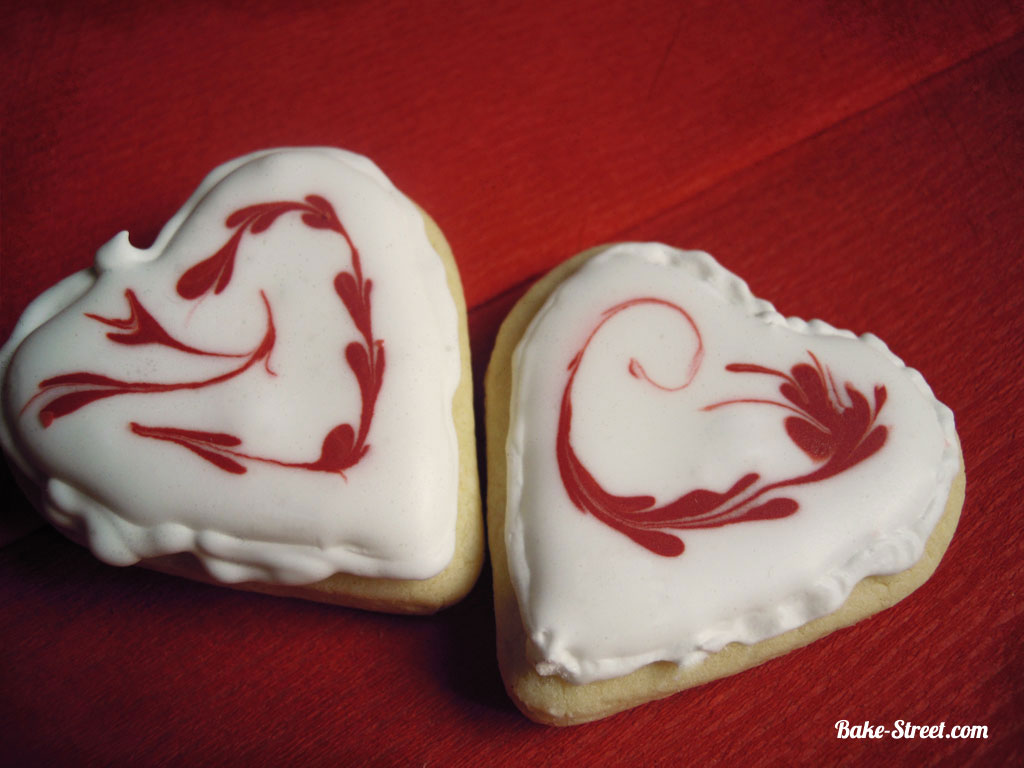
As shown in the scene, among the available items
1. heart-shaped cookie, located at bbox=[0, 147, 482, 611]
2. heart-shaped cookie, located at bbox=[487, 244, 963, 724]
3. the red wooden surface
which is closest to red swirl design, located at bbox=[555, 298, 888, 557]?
heart-shaped cookie, located at bbox=[487, 244, 963, 724]

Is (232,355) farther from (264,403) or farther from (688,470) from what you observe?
(688,470)

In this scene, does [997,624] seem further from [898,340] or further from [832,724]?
[898,340]

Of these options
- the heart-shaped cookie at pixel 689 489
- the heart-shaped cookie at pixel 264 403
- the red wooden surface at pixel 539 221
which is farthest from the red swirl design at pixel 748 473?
the red wooden surface at pixel 539 221

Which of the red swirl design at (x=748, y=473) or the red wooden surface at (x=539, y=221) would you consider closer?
the red swirl design at (x=748, y=473)

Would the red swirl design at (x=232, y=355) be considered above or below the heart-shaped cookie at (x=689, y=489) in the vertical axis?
above

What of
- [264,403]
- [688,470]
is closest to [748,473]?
[688,470]

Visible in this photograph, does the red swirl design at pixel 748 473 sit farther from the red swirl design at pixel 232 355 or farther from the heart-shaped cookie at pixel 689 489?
the red swirl design at pixel 232 355

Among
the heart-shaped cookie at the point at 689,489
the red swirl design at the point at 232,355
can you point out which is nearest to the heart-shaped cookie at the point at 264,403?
the red swirl design at the point at 232,355
